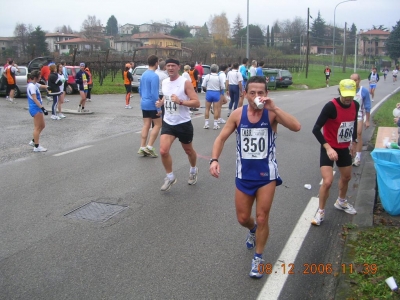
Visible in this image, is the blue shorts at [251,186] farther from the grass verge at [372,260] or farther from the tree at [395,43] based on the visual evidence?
the tree at [395,43]

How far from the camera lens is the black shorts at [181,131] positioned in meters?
6.64

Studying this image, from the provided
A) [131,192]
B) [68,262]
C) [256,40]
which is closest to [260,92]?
[68,262]

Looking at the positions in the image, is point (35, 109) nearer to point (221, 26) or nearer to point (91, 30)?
point (91, 30)

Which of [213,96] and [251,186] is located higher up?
[213,96]

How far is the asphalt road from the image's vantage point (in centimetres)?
384

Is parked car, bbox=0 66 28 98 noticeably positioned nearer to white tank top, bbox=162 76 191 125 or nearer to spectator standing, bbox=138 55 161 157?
spectator standing, bbox=138 55 161 157

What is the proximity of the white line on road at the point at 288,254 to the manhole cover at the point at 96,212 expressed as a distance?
2300 millimetres

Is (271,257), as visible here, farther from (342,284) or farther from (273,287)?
(342,284)

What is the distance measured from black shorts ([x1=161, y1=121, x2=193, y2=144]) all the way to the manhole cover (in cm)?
142

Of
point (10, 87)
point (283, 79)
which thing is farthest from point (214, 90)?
point (283, 79)

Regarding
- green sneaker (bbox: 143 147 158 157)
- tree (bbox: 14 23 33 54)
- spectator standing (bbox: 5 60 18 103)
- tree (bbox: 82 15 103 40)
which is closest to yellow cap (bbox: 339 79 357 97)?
green sneaker (bbox: 143 147 158 157)

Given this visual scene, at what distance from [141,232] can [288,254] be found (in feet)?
5.57
